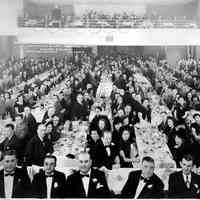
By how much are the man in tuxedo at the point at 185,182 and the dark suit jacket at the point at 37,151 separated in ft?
2.01

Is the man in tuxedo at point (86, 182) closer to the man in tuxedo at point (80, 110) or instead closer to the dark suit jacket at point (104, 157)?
the dark suit jacket at point (104, 157)

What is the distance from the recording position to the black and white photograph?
1.39 meters

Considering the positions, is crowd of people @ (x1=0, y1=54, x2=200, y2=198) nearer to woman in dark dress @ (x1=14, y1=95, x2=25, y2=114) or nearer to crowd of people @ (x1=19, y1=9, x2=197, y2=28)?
woman in dark dress @ (x1=14, y1=95, x2=25, y2=114)

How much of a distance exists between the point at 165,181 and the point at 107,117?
16.3 inches

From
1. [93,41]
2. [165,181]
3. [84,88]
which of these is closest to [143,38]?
[93,41]

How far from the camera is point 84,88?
145 cm

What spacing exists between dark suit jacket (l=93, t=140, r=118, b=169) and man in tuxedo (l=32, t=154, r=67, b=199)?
0.18 m

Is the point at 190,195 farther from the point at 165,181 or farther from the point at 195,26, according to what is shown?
the point at 195,26

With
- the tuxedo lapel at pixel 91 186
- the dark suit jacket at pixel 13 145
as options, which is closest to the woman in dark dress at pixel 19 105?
the dark suit jacket at pixel 13 145

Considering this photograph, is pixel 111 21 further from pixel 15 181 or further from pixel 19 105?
pixel 15 181

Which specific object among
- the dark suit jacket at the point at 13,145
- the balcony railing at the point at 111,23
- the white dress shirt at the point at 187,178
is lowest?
the white dress shirt at the point at 187,178

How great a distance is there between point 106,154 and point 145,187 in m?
0.25

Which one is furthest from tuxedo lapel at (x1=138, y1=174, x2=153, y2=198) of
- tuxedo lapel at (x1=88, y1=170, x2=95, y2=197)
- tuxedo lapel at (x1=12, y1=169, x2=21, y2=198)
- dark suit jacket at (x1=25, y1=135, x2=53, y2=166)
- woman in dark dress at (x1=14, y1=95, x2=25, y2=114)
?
woman in dark dress at (x1=14, y1=95, x2=25, y2=114)

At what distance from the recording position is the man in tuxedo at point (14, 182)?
139cm
